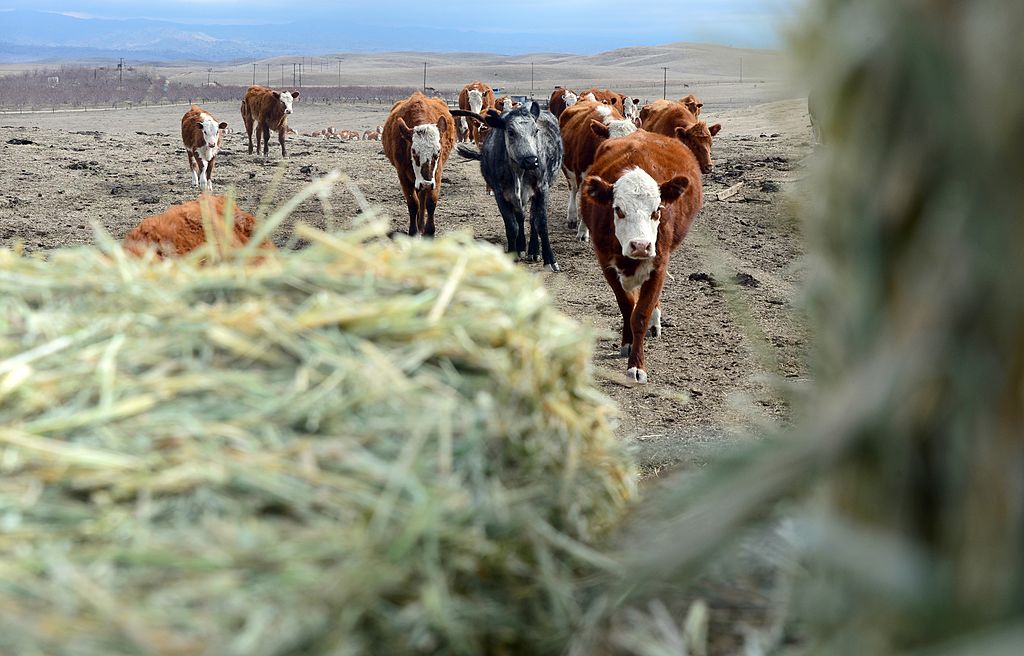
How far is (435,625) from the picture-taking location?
166 centimetres

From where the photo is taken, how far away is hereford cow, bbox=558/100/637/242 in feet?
35.2

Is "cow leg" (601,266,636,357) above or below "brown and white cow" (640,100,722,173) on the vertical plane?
below

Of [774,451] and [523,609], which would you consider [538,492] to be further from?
[774,451]

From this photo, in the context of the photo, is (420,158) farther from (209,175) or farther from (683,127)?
(209,175)

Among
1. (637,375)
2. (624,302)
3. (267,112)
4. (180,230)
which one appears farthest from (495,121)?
(267,112)

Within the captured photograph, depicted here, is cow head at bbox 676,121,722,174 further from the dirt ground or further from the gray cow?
the gray cow

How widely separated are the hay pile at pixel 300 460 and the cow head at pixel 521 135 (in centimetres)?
869

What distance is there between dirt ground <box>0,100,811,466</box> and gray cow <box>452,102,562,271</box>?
488 mm

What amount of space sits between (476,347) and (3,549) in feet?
3.11

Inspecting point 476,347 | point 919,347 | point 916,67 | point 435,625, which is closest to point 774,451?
point 919,347

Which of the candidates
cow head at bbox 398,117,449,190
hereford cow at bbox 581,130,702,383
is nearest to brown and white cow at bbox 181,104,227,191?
cow head at bbox 398,117,449,190

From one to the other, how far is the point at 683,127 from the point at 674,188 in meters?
6.12

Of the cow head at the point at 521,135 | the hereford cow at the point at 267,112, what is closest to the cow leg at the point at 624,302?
the cow head at the point at 521,135

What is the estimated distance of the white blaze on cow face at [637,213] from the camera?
6.49 metres
